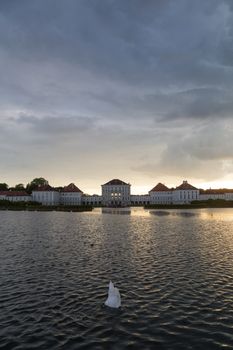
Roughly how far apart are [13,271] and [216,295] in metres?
12.8

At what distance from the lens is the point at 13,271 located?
23.1 m

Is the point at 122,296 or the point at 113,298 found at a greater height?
the point at 113,298

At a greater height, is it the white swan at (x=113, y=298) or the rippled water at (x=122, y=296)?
the white swan at (x=113, y=298)

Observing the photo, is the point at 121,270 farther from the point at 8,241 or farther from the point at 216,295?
the point at 8,241

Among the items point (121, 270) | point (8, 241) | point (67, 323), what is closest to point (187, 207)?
point (8, 241)

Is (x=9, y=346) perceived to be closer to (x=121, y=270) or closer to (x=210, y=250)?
(x=121, y=270)

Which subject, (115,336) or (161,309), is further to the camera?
(161,309)

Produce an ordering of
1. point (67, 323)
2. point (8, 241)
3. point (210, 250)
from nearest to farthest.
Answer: point (67, 323), point (210, 250), point (8, 241)

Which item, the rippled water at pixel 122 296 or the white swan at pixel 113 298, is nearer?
the rippled water at pixel 122 296

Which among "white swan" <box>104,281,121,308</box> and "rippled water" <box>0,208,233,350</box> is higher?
"white swan" <box>104,281,121,308</box>

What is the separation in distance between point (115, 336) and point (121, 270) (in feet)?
35.9

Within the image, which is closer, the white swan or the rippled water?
the rippled water

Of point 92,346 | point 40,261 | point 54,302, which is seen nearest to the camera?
point 92,346

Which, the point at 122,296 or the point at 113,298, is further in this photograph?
the point at 122,296
